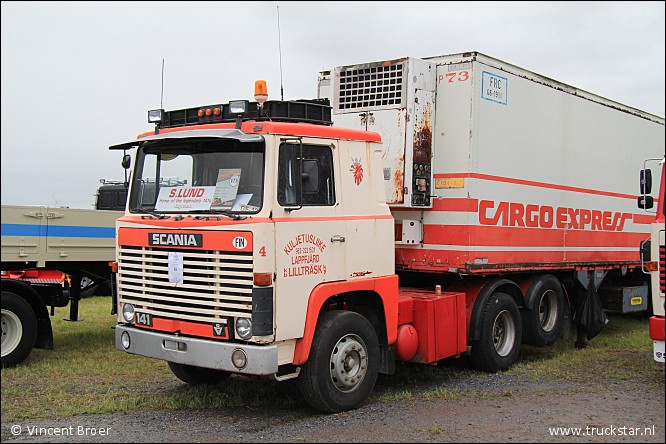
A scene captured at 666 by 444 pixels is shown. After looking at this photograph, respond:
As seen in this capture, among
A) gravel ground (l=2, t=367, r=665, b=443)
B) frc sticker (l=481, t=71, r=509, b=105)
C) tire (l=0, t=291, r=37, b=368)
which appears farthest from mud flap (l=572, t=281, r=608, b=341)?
tire (l=0, t=291, r=37, b=368)

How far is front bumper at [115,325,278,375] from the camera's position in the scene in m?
6.09

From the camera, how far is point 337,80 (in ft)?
29.8

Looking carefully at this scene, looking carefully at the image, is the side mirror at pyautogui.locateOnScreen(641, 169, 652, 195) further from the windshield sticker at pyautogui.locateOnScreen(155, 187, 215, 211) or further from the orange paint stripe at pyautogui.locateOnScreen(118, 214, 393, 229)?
the windshield sticker at pyautogui.locateOnScreen(155, 187, 215, 211)

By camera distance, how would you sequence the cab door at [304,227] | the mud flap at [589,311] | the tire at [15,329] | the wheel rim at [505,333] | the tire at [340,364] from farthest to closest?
the mud flap at [589,311], the wheel rim at [505,333], the tire at [15,329], the tire at [340,364], the cab door at [304,227]

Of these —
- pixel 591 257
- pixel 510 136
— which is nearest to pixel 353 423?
pixel 510 136

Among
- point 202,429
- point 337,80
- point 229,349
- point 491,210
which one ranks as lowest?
point 202,429

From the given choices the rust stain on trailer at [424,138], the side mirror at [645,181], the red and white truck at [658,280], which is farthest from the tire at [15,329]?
the side mirror at [645,181]

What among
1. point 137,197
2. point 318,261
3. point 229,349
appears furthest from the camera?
point 137,197

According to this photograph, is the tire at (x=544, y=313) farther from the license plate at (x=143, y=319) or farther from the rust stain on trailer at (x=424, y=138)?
the license plate at (x=143, y=319)

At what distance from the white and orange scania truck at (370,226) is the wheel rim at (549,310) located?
39 millimetres

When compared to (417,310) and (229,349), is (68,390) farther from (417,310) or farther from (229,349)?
(417,310)

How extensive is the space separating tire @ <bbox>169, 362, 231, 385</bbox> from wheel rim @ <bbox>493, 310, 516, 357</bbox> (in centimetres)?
362

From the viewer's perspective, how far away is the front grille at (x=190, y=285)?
20.2 ft

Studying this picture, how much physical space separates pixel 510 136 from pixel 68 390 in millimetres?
6054
